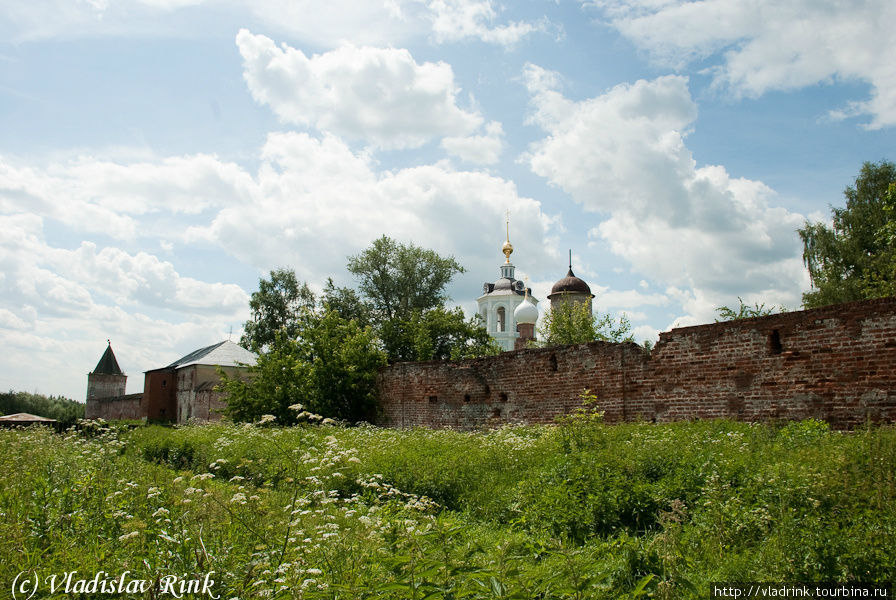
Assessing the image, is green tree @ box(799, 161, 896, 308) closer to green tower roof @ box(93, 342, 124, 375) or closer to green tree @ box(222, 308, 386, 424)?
green tree @ box(222, 308, 386, 424)

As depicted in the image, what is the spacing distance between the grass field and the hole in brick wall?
1411 mm

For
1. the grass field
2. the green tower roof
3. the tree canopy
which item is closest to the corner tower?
the green tower roof

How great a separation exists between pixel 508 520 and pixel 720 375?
5254 millimetres

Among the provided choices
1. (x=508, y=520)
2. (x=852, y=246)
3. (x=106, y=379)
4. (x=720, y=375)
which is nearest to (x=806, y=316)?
(x=720, y=375)

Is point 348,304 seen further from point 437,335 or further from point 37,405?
point 37,405

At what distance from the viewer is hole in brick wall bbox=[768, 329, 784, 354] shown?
928 cm

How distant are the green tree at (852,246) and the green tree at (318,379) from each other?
18055 millimetres

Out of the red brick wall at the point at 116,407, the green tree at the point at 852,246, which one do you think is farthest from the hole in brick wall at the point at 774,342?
the red brick wall at the point at 116,407

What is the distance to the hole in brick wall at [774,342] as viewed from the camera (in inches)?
365

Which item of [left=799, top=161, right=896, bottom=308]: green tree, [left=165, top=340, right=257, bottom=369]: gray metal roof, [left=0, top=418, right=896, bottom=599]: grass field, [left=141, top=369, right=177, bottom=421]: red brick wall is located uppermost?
[left=799, top=161, right=896, bottom=308]: green tree

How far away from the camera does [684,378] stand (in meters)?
10.4

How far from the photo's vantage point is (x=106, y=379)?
51625 mm

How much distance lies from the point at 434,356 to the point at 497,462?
21.0 m

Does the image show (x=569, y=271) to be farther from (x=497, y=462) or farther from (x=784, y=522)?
(x=784, y=522)
